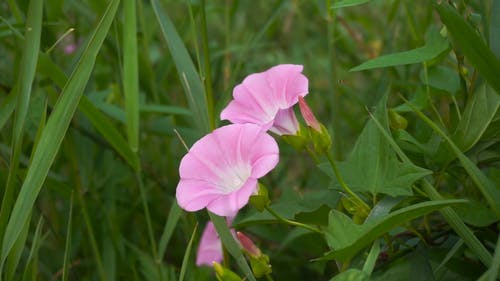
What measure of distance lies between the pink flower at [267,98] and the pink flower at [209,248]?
322 millimetres

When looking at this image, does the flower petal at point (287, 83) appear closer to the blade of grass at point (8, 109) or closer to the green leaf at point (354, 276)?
the green leaf at point (354, 276)

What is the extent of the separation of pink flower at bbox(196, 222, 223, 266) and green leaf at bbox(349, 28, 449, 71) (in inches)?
16.0

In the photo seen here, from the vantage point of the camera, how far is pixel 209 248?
109 cm

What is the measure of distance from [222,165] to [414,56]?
0.76ft

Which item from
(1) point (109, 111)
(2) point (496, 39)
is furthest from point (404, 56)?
(1) point (109, 111)

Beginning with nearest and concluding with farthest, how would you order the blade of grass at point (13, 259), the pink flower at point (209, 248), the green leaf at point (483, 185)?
the green leaf at point (483, 185) → the blade of grass at point (13, 259) → the pink flower at point (209, 248)

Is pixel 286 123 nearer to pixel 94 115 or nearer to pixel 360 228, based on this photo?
pixel 360 228

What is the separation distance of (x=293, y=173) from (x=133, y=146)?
2.84 ft

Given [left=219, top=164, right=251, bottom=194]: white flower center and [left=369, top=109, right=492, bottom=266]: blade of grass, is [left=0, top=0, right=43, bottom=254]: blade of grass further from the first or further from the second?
[left=369, top=109, right=492, bottom=266]: blade of grass

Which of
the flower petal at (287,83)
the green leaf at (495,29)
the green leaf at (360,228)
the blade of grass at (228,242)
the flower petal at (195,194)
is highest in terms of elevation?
the green leaf at (495,29)

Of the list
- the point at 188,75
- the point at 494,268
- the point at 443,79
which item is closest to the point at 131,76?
the point at 188,75

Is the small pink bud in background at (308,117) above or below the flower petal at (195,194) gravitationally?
above

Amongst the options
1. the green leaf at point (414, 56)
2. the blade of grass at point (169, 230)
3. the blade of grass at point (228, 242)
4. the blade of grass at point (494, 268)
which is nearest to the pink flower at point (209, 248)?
the blade of grass at point (169, 230)

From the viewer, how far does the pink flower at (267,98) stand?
77 cm
